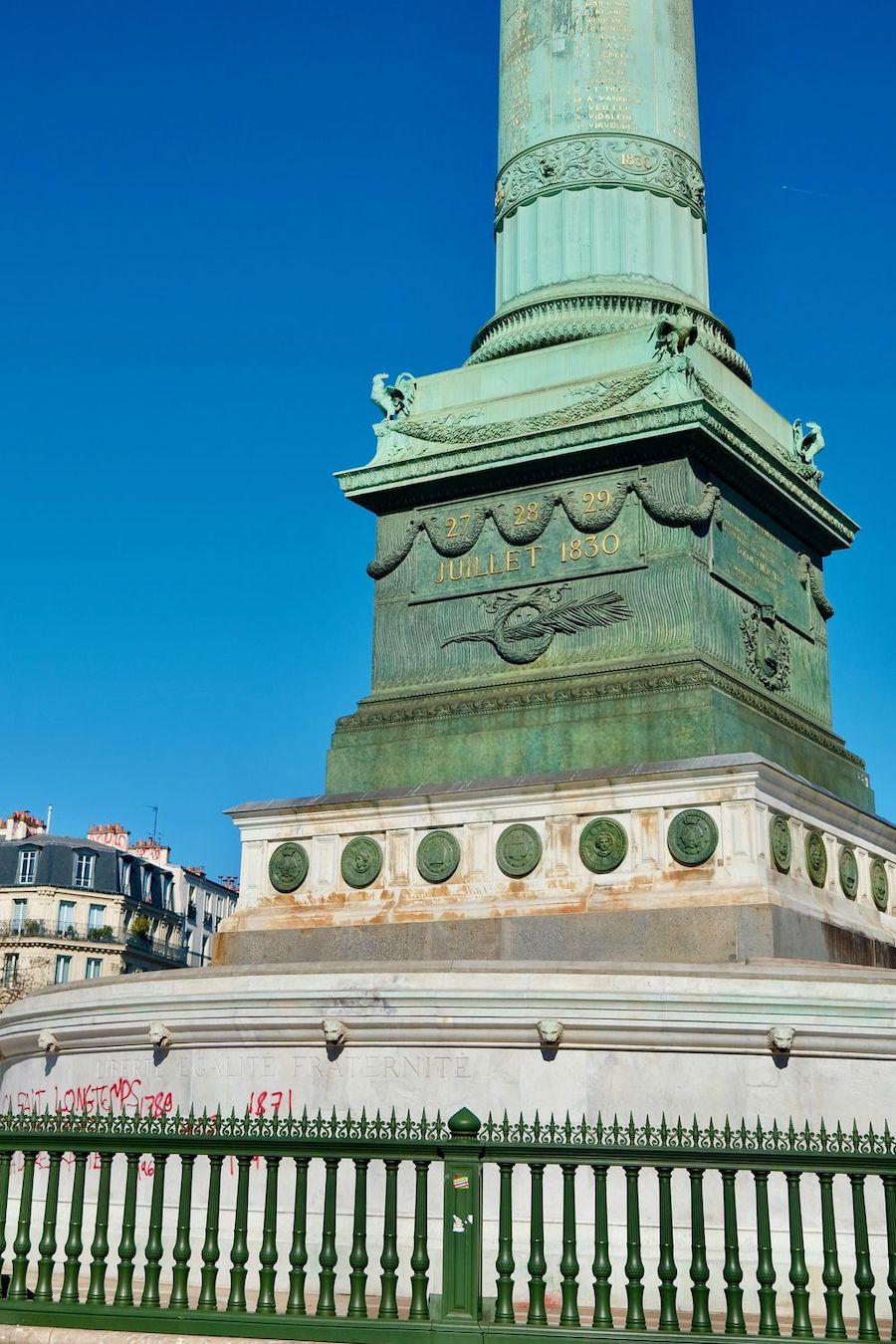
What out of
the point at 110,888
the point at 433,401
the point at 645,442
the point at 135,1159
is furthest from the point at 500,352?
the point at 110,888

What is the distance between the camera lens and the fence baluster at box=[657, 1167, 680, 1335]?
10.6 meters

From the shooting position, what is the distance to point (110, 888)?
71.3m

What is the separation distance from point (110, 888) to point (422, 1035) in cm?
5658

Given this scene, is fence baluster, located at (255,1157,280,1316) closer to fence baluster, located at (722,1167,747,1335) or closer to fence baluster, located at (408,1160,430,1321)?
fence baluster, located at (408,1160,430,1321)

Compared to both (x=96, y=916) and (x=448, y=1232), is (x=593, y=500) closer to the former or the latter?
(x=448, y=1232)

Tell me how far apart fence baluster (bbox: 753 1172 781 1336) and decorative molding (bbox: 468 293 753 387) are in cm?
1638

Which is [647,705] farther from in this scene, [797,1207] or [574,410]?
[797,1207]

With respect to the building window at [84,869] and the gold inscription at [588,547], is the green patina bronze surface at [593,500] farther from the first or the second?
the building window at [84,869]

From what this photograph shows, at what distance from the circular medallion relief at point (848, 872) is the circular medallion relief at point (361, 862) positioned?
245 inches

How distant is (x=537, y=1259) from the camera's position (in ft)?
35.7

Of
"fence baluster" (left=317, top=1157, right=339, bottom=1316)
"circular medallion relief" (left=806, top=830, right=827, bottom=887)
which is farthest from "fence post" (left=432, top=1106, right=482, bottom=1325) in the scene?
"circular medallion relief" (left=806, top=830, right=827, bottom=887)

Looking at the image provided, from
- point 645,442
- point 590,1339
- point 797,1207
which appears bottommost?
point 590,1339

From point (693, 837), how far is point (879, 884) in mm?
4684

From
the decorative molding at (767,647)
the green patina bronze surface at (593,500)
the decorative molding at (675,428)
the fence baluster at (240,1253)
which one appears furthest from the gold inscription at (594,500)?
the fence baluster at (240,1253)
